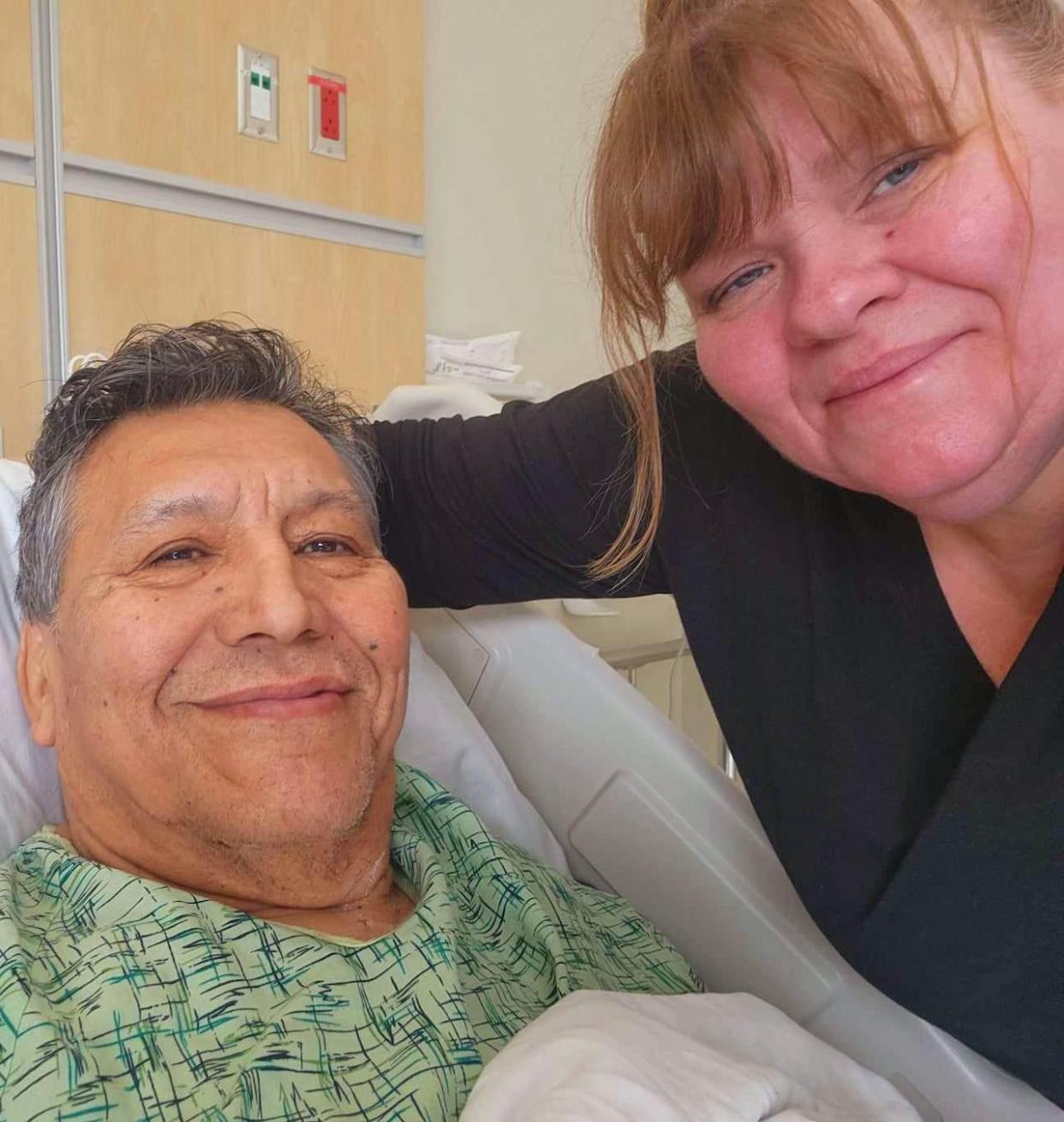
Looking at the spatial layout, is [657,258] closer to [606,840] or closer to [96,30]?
[606,840]

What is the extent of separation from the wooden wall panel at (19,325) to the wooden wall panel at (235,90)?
0.60 feet

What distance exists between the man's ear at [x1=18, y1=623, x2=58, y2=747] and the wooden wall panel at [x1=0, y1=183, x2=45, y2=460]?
1.13m

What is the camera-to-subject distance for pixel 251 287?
2.33 m

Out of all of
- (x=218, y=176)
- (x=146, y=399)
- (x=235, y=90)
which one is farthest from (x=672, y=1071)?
(x=235, y=90)

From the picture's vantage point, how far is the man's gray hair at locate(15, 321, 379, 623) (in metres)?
1.00

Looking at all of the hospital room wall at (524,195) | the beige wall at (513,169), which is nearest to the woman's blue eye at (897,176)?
the hospital room wall at (524,195)

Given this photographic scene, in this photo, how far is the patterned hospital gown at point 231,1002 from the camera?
717 mm

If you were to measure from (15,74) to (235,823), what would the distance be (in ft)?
5.43

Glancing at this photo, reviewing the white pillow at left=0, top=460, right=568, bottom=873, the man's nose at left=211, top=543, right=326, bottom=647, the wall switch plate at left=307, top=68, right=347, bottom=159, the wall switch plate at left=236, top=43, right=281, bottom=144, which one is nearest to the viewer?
the man's nose at left=211, top=543, right=326, bottom=647

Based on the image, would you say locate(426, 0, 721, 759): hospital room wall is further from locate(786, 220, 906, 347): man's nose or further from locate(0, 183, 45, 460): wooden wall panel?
locate(786, 220, 906, 347): man's nose

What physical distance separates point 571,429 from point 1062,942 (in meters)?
0.64

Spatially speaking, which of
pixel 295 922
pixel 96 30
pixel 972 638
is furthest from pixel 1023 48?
pixel 96 30

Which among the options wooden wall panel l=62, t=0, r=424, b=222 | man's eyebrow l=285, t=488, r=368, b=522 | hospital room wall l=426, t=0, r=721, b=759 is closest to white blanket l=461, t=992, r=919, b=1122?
man's eyebrow l=285, t=488, r=368, b=522

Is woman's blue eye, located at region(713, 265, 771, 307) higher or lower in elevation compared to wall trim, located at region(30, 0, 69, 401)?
lower
